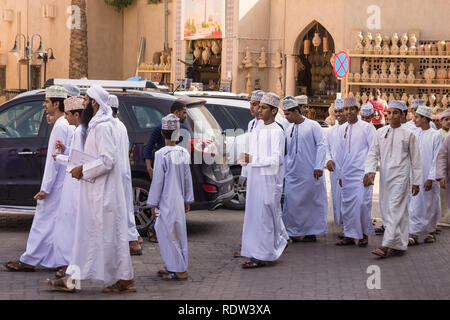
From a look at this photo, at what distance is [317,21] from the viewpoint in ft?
82.6

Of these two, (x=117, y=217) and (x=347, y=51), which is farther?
(x=347, y=51)

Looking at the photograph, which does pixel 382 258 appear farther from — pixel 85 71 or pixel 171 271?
pixel 85 71

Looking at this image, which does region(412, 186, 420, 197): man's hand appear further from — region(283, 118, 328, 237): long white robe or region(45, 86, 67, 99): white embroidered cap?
region(45, 86, 67, 99): white embroidered cap

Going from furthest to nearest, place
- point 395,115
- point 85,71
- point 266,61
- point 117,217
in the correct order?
point 85,71, point 266,61, point 395,115, point 117,217

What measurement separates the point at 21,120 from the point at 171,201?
3.40m

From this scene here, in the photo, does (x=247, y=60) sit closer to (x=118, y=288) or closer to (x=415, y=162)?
(x=415, y=162)

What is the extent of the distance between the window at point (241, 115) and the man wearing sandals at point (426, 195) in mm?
2752

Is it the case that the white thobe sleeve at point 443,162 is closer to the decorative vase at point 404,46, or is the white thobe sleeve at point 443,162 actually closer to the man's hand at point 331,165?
A: the man's hand at point 331,165

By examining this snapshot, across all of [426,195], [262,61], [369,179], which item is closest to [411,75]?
[262,61]

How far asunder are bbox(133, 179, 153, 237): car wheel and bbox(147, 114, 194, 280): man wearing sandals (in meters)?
2.16

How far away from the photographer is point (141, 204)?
10156 mm

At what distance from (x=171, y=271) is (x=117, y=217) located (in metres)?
1.16

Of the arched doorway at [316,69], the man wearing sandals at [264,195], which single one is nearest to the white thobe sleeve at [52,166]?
the man wearing sandals at [264,195]
